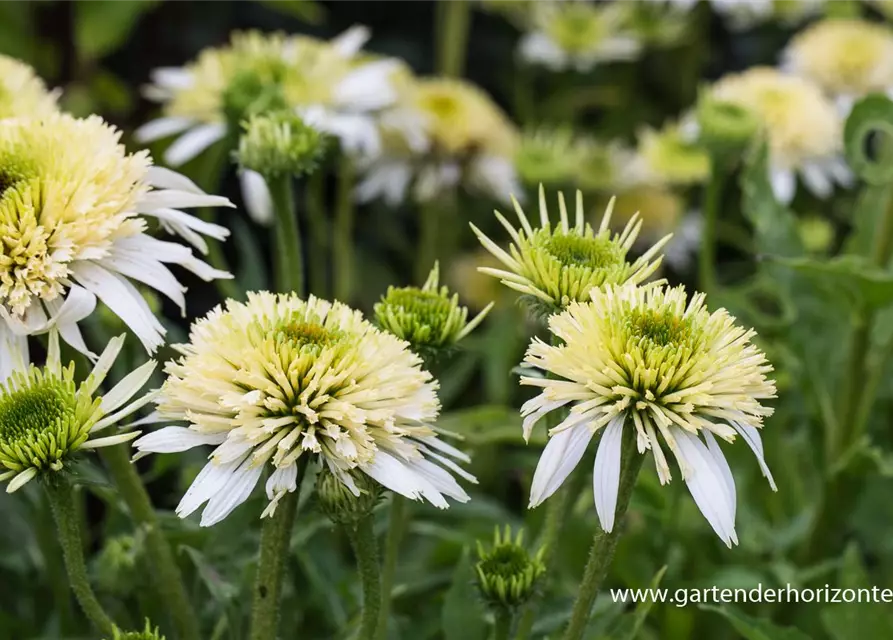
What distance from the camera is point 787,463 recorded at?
43.0 inches

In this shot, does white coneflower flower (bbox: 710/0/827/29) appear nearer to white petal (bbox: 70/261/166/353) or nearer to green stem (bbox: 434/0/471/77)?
green stem (bbox: 434/0/471/77)

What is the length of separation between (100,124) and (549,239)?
29cm

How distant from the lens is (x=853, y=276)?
2.79 feet

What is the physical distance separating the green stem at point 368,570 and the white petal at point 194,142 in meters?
0.59

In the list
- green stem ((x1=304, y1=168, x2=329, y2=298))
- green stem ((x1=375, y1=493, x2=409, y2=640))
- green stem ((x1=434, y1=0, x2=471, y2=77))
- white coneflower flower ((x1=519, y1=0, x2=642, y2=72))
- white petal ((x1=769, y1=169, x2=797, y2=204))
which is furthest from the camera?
white coneflower flower ((x1=519, y1=0, x2=642, y2=72))

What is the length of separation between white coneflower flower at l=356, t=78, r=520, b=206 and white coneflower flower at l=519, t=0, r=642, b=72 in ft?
0.87

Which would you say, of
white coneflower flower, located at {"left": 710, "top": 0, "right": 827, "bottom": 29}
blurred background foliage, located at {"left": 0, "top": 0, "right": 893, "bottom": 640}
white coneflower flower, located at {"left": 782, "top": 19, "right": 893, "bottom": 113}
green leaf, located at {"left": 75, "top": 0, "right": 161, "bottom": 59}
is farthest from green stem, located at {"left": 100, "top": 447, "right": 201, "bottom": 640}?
white coneflower flower, located at {"left": 710, "top": 0, "right": 827, "bottom": 29}

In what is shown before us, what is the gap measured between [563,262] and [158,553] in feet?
1.02

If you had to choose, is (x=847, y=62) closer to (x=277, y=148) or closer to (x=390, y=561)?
(x=277, y=148)

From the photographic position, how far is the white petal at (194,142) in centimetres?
104

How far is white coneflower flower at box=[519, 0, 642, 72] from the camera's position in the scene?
5.18 feet

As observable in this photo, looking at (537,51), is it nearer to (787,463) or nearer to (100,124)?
(787,463)

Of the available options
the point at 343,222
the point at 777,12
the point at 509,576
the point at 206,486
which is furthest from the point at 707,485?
the point at 777,12

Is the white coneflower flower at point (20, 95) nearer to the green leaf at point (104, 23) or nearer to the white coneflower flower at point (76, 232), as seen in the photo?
the white coneflower flower at point (76, 232)
